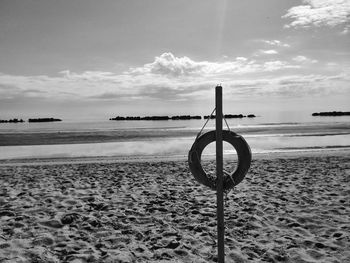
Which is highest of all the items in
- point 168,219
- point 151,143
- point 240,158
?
point 240,158

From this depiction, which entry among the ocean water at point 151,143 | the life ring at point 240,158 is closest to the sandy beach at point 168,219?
the life ring at point 240,158

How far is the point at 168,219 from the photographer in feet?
18.4

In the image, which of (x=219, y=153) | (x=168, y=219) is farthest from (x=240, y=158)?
(x=168, y=219)

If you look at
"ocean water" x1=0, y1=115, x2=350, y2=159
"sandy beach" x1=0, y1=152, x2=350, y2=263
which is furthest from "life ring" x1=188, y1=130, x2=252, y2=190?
"ocean water" x1=0, y1=115, x2=350, y2=159

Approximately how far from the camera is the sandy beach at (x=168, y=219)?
426cm

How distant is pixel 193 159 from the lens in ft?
12.8

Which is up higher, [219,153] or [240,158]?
[219,153]

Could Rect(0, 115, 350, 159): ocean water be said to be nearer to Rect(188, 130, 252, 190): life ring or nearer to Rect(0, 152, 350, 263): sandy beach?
Rect(0, 152, 350, 263): sandy beach

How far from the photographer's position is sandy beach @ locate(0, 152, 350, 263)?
4.26 meters

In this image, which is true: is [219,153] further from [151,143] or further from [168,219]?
[151,143]

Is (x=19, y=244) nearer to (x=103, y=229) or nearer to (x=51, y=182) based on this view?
(x=103, y=229)

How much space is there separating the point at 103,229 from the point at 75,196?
2311 millimetres

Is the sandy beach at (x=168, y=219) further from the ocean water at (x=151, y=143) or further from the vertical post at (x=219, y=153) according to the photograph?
the ocean water at (x=151, y=143)

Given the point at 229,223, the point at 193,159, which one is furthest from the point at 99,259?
the point at 229,223
